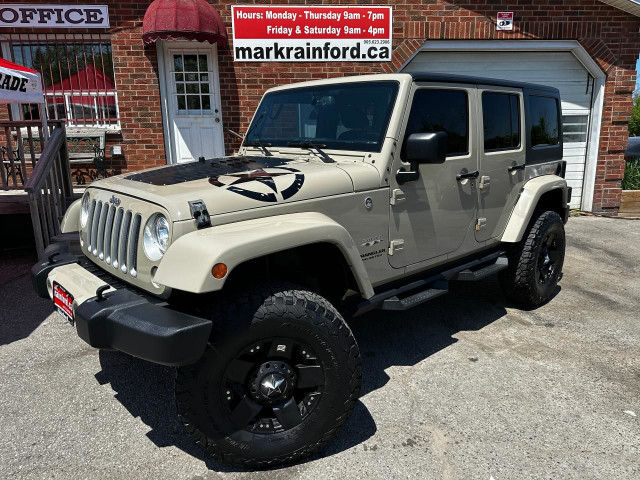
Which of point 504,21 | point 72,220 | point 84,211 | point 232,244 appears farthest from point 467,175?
point 504,21

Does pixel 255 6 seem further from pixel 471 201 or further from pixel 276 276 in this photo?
pixel 276 276

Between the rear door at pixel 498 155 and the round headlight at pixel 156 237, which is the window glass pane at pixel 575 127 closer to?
the rear door at pixel 498 155

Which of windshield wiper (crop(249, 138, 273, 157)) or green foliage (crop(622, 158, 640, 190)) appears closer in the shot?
windshield wiper (crop(249, 138, 273, 157))

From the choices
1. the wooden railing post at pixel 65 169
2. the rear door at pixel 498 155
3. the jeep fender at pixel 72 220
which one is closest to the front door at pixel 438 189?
the rear door at pixel 498 155

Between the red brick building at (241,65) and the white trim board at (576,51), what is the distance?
0.02 metres

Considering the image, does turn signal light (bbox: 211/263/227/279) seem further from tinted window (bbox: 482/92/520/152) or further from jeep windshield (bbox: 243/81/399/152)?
tinted window (bbox: 482/92/520/152)

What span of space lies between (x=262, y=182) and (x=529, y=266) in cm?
263

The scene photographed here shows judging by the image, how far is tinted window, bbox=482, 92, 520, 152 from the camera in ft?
11.8

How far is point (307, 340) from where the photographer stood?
227 centimetres

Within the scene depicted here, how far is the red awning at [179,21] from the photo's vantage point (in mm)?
6531

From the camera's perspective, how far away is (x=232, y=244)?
2010 mm

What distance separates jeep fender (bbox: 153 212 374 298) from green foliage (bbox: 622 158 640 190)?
28.8 feet

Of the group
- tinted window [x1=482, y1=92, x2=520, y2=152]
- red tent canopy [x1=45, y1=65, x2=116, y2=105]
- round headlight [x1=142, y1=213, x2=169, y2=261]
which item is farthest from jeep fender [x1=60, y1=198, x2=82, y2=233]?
red tent canopy [x1=45, y1=65, x2=116, y2=105]

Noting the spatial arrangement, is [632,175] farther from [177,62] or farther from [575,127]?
[177,62]
